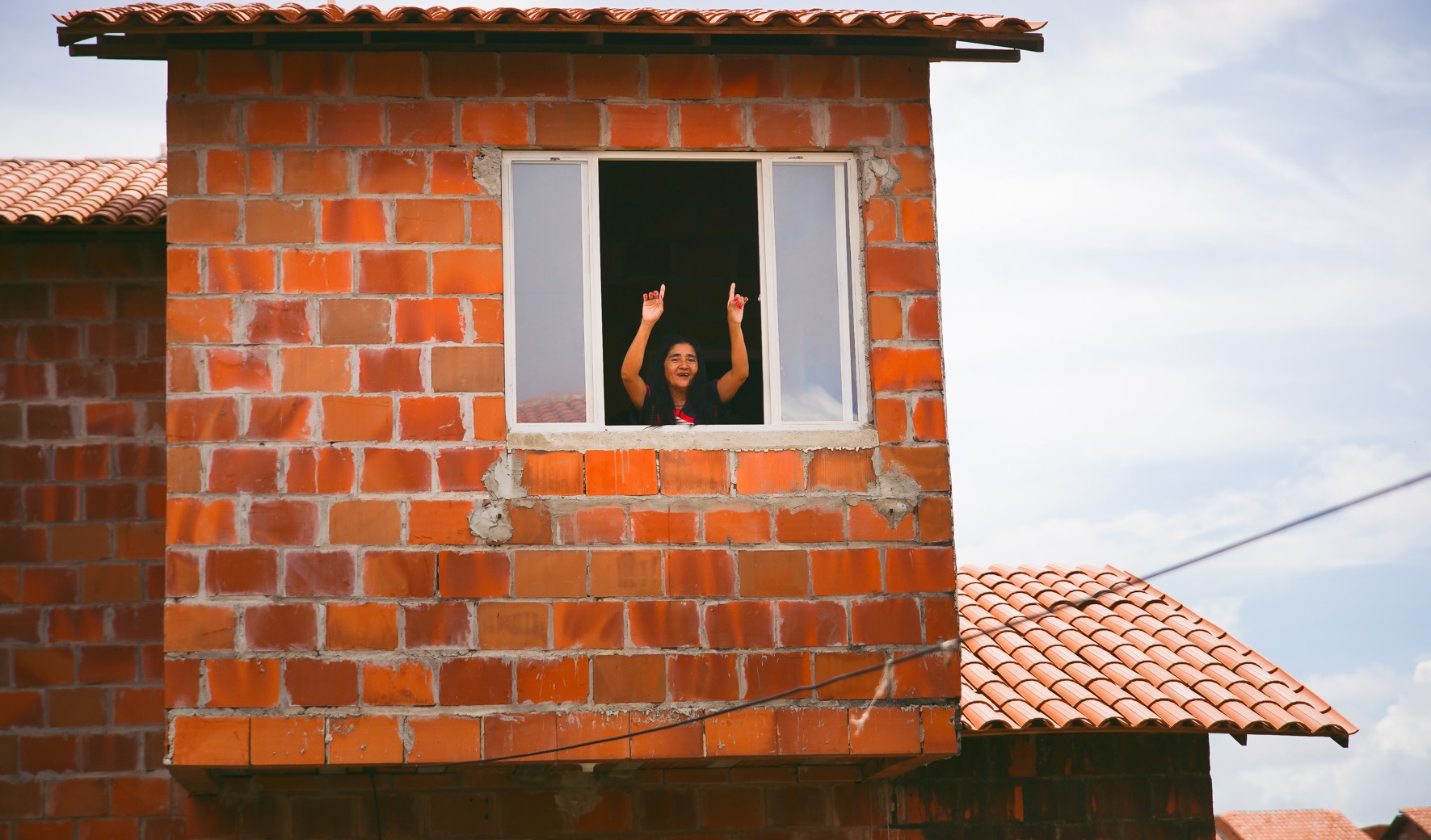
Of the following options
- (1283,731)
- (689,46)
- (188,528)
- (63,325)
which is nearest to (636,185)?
(689,46)

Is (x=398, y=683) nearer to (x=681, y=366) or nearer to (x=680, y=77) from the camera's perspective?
(x=681, y=366)

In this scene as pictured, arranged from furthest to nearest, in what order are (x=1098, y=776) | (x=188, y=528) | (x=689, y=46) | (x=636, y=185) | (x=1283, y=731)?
(x=636, y=185), (x=1098, y=776), (x=1283, y=731), (x=689, y=46), (x=188, y=528)

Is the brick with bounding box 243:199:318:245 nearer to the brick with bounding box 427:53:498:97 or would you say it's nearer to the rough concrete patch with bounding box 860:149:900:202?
the brick with bounding box 427:53:498:97

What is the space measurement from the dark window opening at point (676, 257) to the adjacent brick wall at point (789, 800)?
12.3ft

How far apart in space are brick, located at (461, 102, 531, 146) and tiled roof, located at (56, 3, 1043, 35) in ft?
1.51

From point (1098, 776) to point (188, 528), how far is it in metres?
5.68

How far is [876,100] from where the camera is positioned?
7.96 meters

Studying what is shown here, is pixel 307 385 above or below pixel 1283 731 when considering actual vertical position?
above

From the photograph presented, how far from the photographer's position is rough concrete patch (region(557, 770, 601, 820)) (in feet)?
27.1

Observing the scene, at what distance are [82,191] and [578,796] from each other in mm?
5240

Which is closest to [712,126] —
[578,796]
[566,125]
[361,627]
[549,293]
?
[566,125]

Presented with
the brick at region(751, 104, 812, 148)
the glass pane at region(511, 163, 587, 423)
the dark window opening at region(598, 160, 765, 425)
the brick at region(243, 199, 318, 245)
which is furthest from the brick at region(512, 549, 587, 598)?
the dark window opening at region(598, 160, 765, 425)

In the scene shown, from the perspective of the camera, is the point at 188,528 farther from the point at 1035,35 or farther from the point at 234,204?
the point at 1035,35

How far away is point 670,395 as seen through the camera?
327 inches
